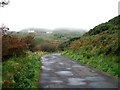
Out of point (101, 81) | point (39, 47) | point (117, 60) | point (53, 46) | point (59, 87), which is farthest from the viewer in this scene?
point (53, 46)

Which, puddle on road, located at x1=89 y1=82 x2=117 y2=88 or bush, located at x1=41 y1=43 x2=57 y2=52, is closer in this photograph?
puddle on road, located at x1=89 y1=82 x2=117 y2=88

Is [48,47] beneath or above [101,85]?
above

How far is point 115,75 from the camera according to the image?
21406 millimetres

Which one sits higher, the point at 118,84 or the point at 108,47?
the point at 108,47

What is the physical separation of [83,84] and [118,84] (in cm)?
203

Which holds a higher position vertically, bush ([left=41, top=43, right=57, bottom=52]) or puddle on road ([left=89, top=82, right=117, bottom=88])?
bush ([left=41, top=43, right=57, bottom=52])

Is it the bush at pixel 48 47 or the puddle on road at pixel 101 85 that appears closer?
the puddle on road at pixel 101 85

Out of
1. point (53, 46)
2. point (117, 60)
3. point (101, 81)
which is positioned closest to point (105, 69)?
point (117, 60)

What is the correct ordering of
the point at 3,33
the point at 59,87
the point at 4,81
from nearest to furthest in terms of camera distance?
the point at 4,81 → the point at 59,87 → the point at 3,33

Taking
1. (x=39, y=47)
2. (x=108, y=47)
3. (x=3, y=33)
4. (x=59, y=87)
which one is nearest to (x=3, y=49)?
(x=3, y=33)

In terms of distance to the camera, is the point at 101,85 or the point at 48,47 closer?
the point at 101,85

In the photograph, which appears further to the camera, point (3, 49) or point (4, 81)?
point (3, 49)

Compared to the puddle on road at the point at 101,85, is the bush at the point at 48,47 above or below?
above

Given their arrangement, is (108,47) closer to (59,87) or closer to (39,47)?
(59,87)
